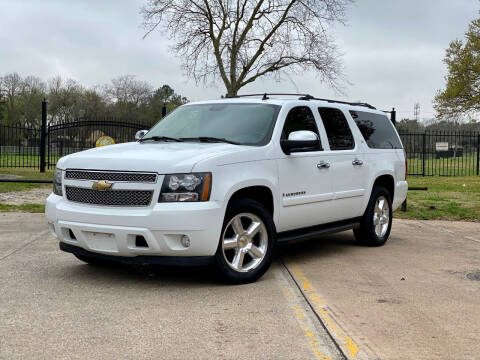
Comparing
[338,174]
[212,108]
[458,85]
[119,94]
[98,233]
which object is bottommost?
[98,233]

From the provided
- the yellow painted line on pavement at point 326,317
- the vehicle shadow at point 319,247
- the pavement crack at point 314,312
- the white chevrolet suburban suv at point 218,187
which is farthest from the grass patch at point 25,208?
the yellow painted line on pavement at point 326,317

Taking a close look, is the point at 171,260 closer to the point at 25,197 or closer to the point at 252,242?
the point at 252,242

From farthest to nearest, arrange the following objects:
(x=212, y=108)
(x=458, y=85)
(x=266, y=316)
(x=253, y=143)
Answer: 1. (x=458, y=85)
2. (x=212, y=108)
3. (x=253, y=143)
4. (x=266, y=316)

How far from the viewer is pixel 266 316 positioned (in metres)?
4.70

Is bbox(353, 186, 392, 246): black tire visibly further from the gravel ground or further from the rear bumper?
the gravel ground

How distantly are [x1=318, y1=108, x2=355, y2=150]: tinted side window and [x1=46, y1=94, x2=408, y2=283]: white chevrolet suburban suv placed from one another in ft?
0.06

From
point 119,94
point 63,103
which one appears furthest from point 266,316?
point 119,94

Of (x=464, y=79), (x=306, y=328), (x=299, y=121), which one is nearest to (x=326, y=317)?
(x=306, y=328)

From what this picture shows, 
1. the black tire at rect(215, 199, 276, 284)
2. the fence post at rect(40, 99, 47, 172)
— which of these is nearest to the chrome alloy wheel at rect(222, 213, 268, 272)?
the black tire at rect(215, 199, 276, 284)

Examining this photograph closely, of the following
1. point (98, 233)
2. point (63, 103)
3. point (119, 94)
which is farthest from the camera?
point (119, 94)

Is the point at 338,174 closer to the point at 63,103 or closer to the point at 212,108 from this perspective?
the point at 212,108

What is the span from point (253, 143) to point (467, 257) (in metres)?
3.44

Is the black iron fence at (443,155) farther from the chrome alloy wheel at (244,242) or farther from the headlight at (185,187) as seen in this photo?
the headlight at (185,187)

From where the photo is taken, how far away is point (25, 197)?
45.3ft
